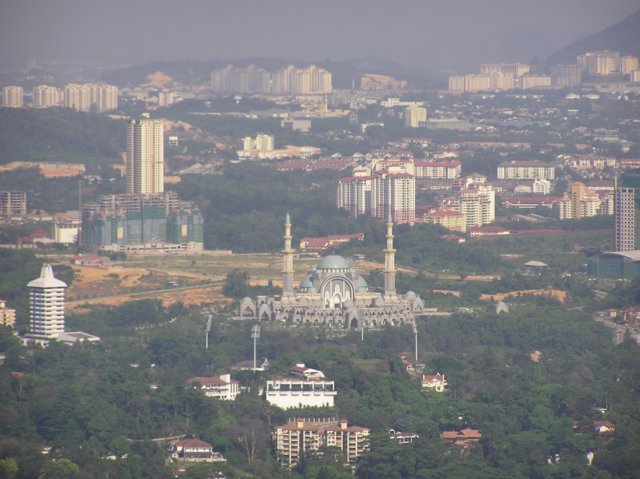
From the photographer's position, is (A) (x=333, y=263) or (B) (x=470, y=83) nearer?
(A) (x=333, y=263)

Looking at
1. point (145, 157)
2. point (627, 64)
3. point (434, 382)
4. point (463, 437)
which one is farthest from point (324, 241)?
point (627, 64)

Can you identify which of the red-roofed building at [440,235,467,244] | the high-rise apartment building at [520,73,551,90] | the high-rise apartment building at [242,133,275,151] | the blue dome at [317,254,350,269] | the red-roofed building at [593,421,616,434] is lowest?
the red-roofed building at [593,421,616,434]

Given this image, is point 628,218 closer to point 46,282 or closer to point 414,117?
point 46,282

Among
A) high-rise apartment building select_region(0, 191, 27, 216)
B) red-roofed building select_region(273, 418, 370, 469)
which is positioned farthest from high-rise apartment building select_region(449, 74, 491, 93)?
red-roofed building select_region(273, 418, 370, 469)

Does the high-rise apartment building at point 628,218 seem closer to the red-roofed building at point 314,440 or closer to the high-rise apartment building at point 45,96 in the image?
the red-roofed building at point 314,440

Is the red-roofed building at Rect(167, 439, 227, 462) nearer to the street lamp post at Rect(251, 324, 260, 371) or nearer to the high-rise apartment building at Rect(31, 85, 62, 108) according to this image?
the street lamp post at Rect(251, 324, 260, 371)
